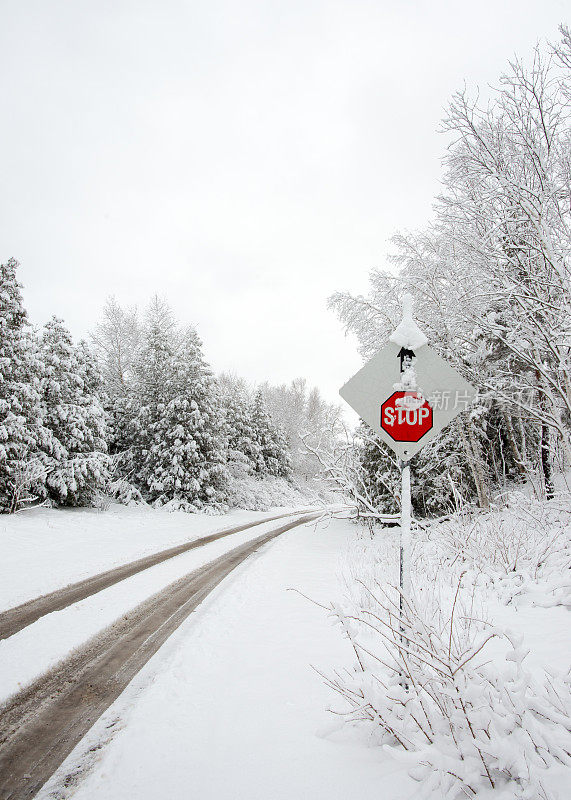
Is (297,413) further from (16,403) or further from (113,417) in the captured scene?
(16,403)

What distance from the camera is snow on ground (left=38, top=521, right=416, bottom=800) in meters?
2.43

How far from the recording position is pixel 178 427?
22594 mm

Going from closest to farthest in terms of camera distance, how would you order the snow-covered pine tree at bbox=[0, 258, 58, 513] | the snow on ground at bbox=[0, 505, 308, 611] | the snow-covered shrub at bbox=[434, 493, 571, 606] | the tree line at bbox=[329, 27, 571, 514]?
the snow-covered shrub at bbox=[434, 493, 571, 606], the tree line at bbox=[329, 27, 571, 514], the snow on ground at bbox=[0, 505, 308, 611], the snow-covered pine tree at bbox=[0, 258, 58, 513]

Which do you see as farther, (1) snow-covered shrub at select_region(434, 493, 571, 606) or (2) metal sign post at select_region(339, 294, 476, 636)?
(1) snow-covered shrub at select_region(434, 493, 571, 606)

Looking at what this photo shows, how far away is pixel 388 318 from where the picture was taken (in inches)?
508

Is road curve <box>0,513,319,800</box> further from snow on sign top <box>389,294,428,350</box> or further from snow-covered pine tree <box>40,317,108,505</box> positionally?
snow-covered pine tree <box>40,317,108,505</box>

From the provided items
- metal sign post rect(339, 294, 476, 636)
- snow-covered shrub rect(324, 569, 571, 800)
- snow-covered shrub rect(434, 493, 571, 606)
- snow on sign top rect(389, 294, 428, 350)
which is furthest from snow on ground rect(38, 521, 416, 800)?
snow-covered shrub rect(434, 493, 571, 606)

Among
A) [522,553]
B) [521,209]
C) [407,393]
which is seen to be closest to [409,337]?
[407,393]

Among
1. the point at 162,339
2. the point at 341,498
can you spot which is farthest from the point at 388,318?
the point at 162,339

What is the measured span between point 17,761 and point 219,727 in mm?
1362

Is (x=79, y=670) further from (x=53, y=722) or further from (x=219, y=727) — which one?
(x=219, y=727)

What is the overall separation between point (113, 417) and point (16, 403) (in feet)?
32.4

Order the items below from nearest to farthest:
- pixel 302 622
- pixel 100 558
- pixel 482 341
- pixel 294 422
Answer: pixel 302 622 → pixel 100 558 → pixel 482 341 → pixel 294 422

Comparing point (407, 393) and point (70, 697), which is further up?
point (407, 393)
